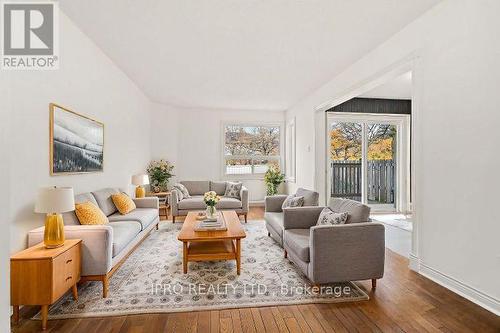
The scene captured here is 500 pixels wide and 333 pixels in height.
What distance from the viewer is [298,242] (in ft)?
9.21

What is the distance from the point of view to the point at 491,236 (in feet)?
7.25

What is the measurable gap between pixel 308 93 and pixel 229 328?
506 centimetres

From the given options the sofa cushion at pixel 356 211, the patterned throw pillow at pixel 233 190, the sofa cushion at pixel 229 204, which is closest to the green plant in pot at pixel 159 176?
the patterned throw pillow at pixel 233 190

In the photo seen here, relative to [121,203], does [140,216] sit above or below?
below

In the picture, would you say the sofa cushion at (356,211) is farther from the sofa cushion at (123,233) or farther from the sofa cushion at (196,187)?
the sofa cushion at (196,187)

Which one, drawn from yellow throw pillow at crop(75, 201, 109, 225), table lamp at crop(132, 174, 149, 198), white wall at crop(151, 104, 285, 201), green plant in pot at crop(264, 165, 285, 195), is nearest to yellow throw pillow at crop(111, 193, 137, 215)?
yellow throw pillow at crop(75, 201, 109, 225)

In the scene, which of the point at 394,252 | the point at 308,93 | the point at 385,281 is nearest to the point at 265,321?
the point at 385,281

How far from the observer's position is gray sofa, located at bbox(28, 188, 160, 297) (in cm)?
244

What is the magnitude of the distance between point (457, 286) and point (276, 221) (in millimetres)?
2100

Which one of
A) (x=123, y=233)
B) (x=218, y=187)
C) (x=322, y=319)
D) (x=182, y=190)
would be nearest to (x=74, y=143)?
(x=123, y=233)

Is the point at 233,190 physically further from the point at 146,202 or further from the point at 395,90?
the point at 395,90

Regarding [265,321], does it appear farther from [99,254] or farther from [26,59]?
[26,59]

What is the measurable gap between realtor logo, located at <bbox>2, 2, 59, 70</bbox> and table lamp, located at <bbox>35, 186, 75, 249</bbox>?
1.20 metres

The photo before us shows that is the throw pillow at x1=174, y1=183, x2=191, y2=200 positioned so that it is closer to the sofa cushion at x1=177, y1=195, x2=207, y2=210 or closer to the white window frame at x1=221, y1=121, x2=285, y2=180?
the sofa cushion at x1=177, y1=195, x2=207, y2=210
